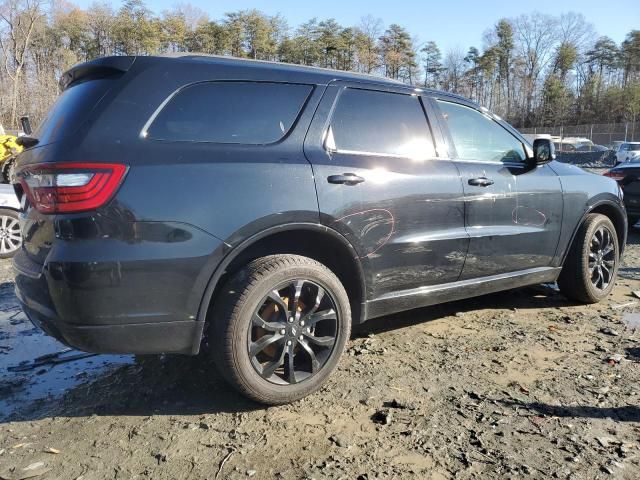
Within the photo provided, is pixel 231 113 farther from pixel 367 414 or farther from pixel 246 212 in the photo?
pixel 367 414

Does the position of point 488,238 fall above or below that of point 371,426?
above

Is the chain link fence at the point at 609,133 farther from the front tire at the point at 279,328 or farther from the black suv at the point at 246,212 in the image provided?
the front tire at the point at 279,328

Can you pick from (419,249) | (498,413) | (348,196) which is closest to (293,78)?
(348,196)

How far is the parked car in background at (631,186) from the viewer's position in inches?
336

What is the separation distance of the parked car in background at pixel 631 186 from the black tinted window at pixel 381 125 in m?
6.36

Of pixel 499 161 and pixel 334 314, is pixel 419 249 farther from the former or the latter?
pixel 499 161

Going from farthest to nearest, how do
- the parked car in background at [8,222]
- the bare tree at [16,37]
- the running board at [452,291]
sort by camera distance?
the bare tree at [16,37]
the parked car in background at [8,222]
the running board at [452,291]

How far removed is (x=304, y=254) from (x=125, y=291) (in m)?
1.09

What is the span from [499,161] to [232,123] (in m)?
2.26

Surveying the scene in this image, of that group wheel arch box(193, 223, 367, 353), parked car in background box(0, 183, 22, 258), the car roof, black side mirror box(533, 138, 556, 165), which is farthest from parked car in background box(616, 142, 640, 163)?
wheel arch box(193, 223, 367, 353)

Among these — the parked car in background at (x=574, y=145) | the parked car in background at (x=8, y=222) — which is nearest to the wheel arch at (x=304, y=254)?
the parked car in background at (x=8, y=222)

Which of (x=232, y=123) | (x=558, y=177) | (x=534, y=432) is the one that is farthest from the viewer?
(x=558, y=177)

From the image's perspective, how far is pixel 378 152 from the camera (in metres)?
3.41

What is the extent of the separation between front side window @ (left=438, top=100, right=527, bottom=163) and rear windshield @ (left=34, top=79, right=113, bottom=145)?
235 centimetres
